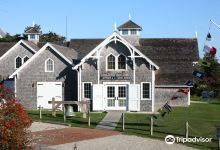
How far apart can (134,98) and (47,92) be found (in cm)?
732

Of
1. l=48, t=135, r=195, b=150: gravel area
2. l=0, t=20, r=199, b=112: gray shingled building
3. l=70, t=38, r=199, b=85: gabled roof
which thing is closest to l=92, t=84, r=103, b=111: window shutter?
l=0, t=20, r=199, b=112: gray shingled building

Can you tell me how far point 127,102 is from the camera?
35406mm

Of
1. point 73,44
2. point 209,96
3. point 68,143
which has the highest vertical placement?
point 73,44

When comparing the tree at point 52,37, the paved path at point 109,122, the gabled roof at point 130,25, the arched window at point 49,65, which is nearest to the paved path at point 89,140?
the paved path at point 109,122

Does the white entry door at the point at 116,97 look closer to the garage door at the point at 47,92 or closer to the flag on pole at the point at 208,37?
the garage door at the point at 47,92

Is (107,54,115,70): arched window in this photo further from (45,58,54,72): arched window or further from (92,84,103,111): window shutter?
(45,58,54,72): arched window

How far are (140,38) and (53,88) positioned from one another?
12532mm

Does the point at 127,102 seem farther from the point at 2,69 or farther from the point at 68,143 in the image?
the point at 68,143

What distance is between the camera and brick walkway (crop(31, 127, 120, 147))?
19558mm

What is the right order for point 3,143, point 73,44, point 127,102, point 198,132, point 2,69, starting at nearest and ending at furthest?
point 3,143, point 198,132, point 127,102, point 2,69, point 73,44

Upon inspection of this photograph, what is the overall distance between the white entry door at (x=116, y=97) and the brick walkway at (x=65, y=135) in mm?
11550

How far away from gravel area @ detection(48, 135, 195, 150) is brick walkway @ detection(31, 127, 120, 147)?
82 cm

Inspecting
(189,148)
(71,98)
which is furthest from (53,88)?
(189,148)

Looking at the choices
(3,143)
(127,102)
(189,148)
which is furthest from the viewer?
(127,102)
